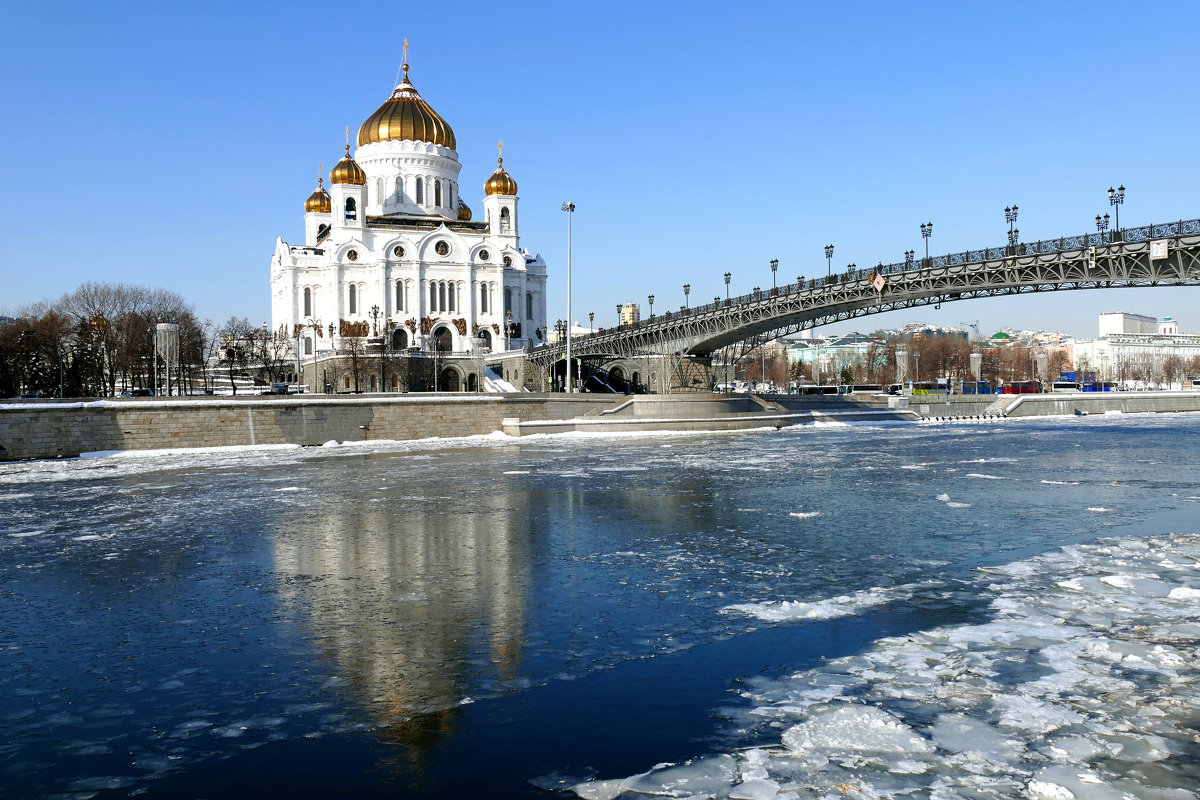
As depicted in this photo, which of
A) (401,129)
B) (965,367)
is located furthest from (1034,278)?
(965,367)

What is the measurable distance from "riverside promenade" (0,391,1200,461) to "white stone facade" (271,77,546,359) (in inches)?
968

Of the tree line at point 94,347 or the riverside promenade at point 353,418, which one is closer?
the riverside promenade at point 353,418

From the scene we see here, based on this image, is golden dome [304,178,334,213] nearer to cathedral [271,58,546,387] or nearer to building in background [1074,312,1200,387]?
cathedral [271,58,546,387]

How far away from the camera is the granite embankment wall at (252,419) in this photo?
32438 mm

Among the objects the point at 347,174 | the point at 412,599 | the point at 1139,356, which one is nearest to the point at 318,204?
the point at 347,174

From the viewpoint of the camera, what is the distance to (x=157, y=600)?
10523 millimetres

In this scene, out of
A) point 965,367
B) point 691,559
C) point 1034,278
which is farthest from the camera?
point 965,367

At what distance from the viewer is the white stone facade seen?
69.5 m

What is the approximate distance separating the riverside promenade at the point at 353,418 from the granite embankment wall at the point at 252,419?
0.12 feet

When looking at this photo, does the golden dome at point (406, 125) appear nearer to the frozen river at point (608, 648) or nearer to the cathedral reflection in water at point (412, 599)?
the frozen river at point (608, 648)

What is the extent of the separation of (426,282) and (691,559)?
61.2 meters

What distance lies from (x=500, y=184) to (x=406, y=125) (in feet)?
29.0

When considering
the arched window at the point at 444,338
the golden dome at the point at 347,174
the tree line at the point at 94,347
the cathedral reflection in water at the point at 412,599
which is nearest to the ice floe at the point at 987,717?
the cathedral reflection in water at the point at 412,599

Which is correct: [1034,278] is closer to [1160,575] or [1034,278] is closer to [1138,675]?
[1160,575]
